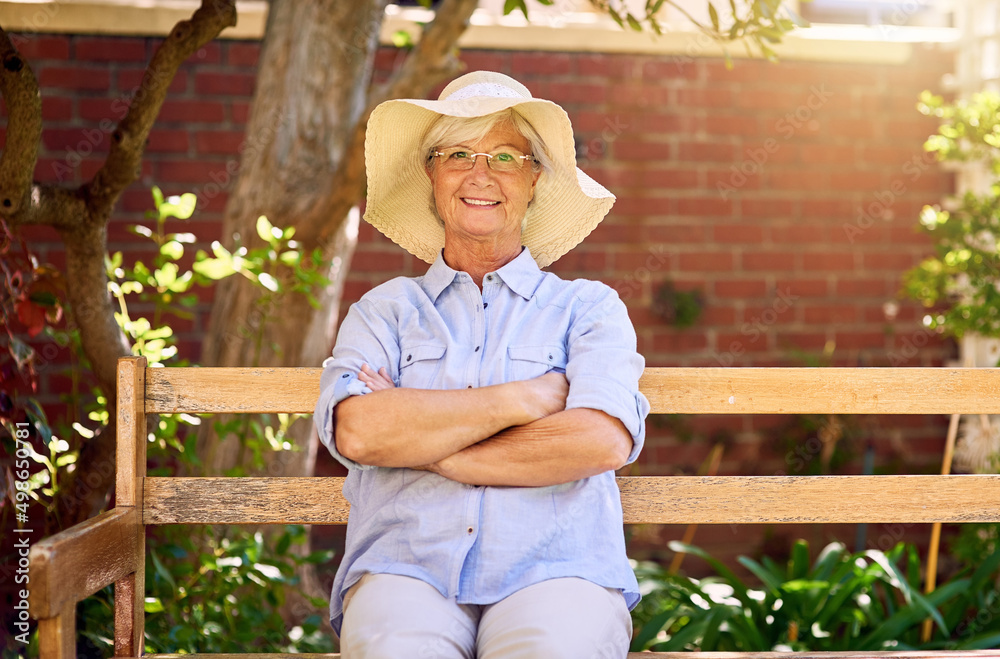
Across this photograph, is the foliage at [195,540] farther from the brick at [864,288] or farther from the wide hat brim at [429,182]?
the brick at [864,288]

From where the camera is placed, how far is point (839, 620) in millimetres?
2934

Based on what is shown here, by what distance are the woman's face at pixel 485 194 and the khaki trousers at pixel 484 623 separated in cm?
75

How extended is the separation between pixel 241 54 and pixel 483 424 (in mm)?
2432

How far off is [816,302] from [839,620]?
1519 mm

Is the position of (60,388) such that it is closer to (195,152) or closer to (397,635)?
(195,152)

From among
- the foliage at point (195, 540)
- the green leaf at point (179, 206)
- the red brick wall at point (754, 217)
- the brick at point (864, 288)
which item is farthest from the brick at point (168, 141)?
the brick at point (864, 288)

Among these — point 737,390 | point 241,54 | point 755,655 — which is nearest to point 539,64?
point 241,54

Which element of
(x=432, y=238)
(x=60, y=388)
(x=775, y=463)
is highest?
(x=432, y=238)

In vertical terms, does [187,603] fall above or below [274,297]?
below

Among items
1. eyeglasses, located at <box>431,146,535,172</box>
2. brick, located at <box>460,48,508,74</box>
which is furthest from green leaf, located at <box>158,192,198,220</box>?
brick, located at <box>460,48,508,74</box>

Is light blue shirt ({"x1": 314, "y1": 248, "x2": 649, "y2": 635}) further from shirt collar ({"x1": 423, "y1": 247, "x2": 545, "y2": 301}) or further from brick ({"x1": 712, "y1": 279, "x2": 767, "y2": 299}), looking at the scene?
brick ({"x1": 712, "y1": 279, "x2": 767, "y2": 299})

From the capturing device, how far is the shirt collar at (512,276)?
2064 millimetres

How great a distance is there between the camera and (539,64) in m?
3.81

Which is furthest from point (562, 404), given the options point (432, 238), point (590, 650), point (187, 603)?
point (187, 603)
